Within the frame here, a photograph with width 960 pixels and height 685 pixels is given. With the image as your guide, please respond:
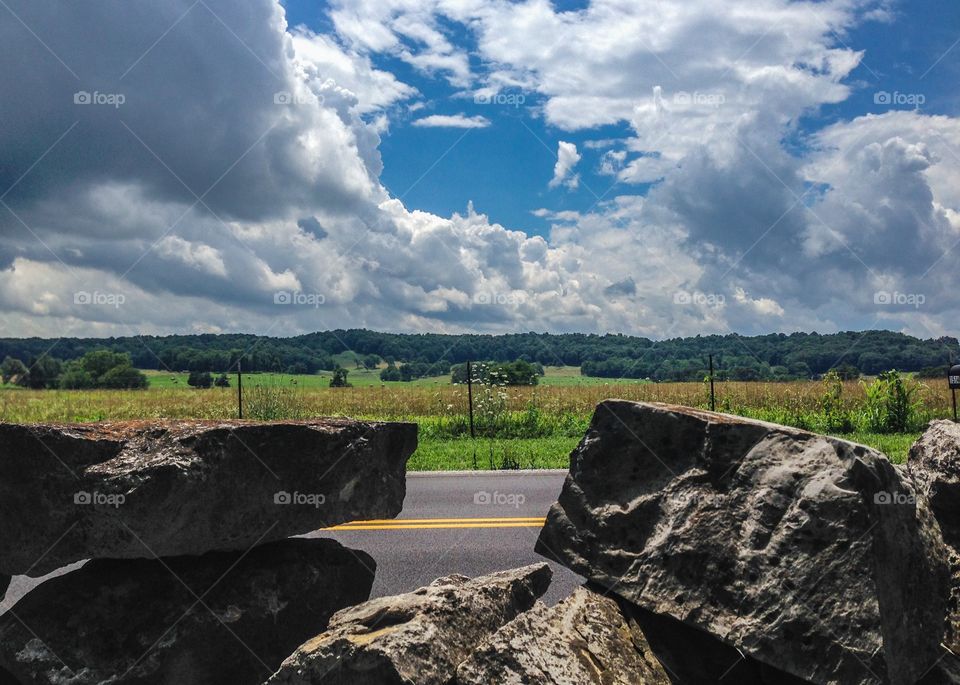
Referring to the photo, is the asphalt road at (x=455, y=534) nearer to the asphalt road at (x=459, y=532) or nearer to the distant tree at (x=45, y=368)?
the asphalt road at (x=459, y=532)

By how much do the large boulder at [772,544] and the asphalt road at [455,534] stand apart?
7.43 ft

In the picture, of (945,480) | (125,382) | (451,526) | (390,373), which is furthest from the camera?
(390,373)

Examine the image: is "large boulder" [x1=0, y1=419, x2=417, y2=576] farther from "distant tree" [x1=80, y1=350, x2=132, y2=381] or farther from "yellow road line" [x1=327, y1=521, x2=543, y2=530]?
"distant tree" [x1=80, y1=350, x2=132, y2=381]

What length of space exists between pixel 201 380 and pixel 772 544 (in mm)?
40551

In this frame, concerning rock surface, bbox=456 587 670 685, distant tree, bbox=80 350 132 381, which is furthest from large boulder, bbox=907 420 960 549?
distant tree, bbox=80 350 132 381

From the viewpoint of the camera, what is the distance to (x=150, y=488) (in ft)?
13.6

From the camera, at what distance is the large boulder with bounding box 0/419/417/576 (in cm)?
419

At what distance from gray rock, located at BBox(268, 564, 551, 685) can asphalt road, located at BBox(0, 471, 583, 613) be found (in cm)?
238

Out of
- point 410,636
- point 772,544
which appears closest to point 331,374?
point 410,636

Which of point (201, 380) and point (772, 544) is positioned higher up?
point (772, 544)

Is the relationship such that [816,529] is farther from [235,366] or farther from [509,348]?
[509,348]

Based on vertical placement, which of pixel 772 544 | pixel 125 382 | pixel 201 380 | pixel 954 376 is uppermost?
pixel 954 376

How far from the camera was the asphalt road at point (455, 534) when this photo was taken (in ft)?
23.2

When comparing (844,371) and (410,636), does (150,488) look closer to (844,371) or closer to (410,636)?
(410,636)
